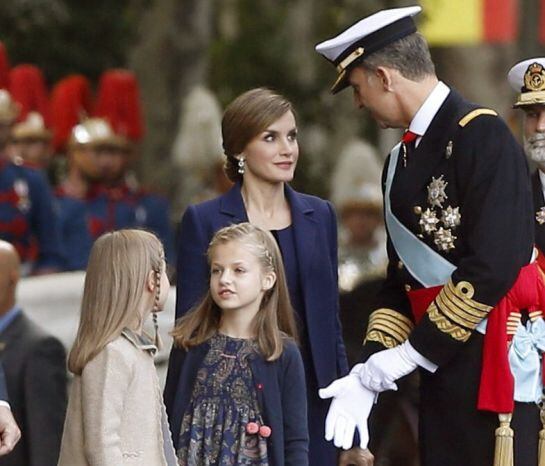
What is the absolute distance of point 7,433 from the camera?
23.9 feet

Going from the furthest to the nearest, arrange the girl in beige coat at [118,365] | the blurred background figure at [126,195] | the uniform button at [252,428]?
the blurred background figure at [126,195]
the uniform button at [252,428]
the girl in beige coat at [118,365]

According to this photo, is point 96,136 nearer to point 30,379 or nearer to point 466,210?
point 30,379

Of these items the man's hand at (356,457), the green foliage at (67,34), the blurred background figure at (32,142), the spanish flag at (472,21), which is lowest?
the man's hand at (356,457)

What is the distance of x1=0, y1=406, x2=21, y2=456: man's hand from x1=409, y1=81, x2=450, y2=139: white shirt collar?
1.60 metres

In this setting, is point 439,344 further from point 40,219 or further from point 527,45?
point 527,45

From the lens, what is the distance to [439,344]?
704 cm

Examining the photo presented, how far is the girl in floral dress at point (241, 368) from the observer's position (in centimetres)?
721

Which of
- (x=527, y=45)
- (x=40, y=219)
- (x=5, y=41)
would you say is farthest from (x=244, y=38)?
(x=40, y=219)

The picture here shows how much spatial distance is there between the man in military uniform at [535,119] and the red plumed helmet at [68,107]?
9346 millimetres

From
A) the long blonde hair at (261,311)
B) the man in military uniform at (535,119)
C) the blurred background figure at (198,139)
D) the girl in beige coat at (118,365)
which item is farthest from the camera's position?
the blurred background figure at (198,139)

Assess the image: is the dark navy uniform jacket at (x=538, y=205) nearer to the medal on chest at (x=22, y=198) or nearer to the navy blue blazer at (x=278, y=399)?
the navy blue blazer at (x=278, y=399)

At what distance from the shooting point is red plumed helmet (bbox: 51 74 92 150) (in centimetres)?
1705

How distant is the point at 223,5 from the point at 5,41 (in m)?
4.83

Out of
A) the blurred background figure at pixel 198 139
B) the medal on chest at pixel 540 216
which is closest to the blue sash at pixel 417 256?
the medal on chest at pixel 540 216
